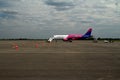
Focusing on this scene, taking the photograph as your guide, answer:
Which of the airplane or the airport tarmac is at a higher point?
the airplane

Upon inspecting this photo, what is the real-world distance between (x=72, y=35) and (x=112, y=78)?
115m

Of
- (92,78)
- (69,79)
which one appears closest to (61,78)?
(69,79)

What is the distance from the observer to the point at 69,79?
10211mm

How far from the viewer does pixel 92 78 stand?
10.4 meters

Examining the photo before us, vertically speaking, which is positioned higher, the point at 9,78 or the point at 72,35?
the point at 72,35

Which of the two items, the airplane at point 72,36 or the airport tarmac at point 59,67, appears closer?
the airport tarmac at point 59,67

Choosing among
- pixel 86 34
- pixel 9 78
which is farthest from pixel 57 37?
pixel 9 78

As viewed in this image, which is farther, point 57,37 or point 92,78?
point 57,37

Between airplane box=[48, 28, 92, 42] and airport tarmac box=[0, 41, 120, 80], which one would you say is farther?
airplane box=[48, 28, 92, 42]

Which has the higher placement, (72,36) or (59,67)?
(72,36)

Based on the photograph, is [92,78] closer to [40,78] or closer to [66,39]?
[40,78]

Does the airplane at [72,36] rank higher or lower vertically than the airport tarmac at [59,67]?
higher

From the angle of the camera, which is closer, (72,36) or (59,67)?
(59,67)

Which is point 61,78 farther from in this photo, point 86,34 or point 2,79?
point 86,34
